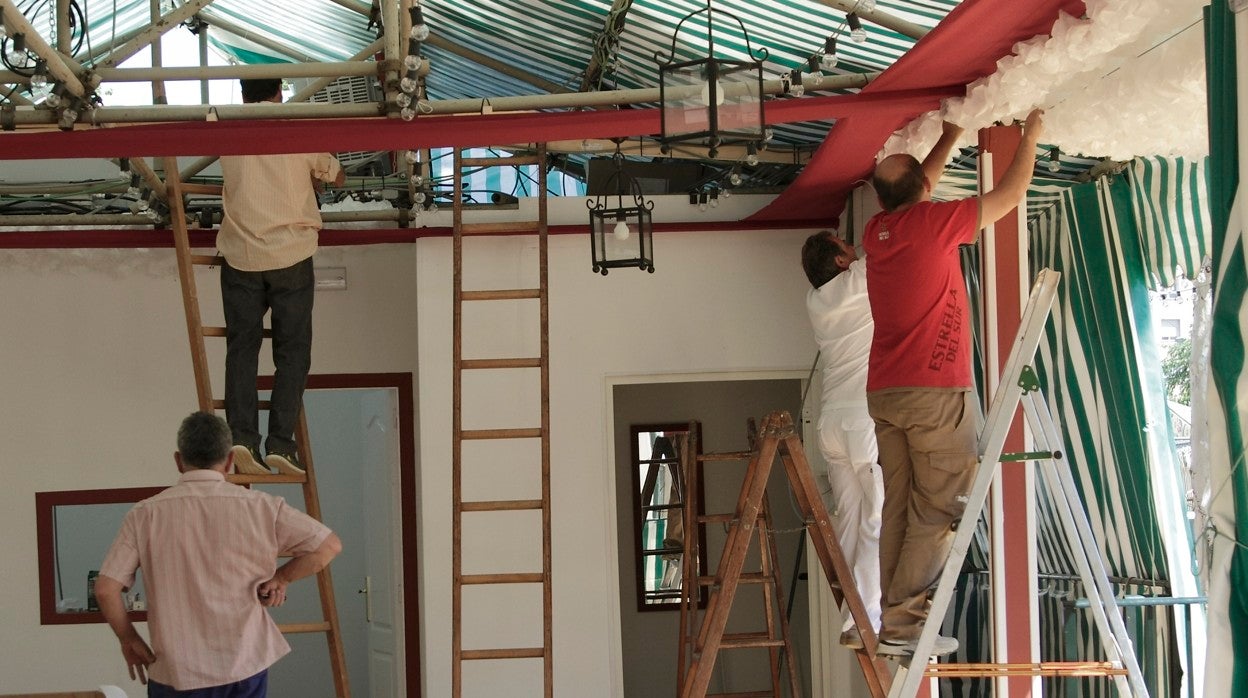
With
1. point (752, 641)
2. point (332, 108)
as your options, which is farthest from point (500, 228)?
point (752, 641)

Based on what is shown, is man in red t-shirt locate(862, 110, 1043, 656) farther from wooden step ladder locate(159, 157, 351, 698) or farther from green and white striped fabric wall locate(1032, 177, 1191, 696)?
wooden step ladder locate(159, 157, 351, 698)

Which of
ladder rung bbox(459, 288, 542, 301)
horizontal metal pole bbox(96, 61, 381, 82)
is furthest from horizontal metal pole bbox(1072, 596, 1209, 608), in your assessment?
horizontal metal pole bbox(96, 61, 381, 82)

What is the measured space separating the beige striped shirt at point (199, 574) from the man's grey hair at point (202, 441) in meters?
0.05

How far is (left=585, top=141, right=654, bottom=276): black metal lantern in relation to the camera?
5949 millimetres

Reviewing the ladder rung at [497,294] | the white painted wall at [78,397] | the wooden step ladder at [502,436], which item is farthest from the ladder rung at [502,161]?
the white painted wall at [78,397]

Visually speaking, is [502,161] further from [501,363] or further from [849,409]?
[849,409]

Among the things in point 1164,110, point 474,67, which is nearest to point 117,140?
point 474,67

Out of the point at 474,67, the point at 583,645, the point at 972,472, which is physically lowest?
the point at 583,645

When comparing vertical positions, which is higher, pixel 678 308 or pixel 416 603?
pixel 678 308

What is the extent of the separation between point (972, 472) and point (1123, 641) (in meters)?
0.62

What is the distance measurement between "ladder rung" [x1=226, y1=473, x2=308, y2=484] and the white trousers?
2.24 metres

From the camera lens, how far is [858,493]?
4.98m

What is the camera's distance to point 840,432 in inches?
196

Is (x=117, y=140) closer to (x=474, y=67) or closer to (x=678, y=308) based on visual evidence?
(x=474, y=67)
